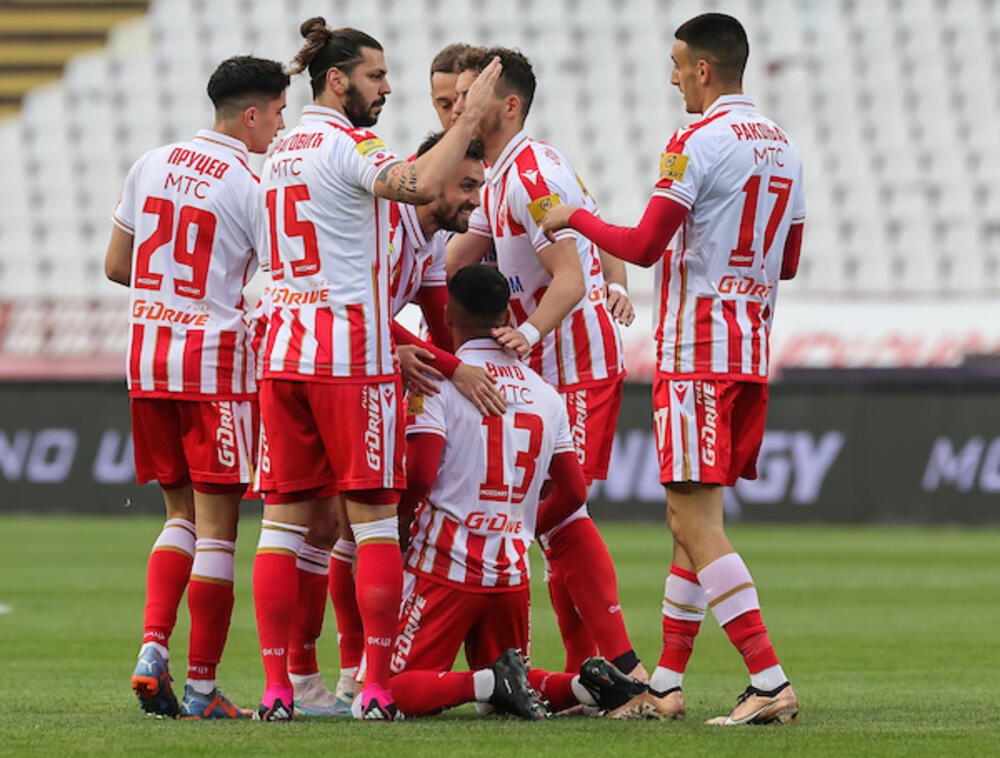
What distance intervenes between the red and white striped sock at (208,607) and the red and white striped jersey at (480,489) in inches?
23.9

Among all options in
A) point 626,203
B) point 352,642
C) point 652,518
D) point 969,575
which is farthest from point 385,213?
point 626,203

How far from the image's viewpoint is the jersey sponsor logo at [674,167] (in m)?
4.68

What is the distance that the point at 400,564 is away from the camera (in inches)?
178

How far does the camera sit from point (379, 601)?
4.44 m

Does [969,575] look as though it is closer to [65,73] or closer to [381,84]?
[381,84]

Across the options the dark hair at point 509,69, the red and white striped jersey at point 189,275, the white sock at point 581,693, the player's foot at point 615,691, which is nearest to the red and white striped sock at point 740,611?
the player's foot at point 615,691

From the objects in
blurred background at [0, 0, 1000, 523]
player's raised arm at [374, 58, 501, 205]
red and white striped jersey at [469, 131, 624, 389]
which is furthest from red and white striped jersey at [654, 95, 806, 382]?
blurred background at [0, 0, 1000, 523]

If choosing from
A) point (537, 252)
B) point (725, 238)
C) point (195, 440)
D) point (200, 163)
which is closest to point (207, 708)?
point (195, 440)

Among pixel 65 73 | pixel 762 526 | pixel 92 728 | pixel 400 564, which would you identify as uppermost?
pixel 65 73

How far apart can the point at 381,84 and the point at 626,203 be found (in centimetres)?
1665

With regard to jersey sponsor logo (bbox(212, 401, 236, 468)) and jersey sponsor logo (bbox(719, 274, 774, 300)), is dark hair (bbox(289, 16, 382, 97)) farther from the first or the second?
jersey sponsor logo (bbox(719, 274, 774, 300))

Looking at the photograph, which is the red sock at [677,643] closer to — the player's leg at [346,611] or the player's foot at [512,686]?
the player's foot at [512,686]

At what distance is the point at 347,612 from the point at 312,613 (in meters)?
0.13

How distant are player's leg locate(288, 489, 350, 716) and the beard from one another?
3.93 feet
